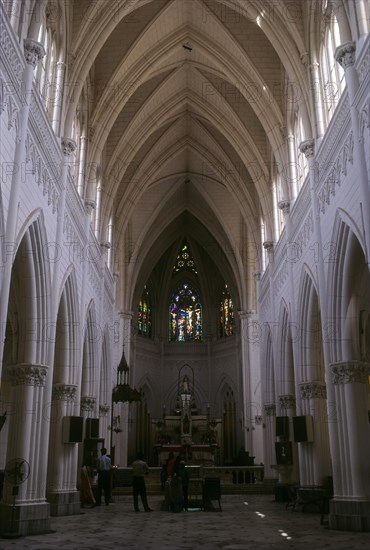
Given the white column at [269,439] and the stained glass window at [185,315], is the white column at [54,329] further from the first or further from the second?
the stained glass window at [185,315]

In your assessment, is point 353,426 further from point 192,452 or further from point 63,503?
point 192,452

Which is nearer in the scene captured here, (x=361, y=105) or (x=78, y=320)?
(x=361, y=105)

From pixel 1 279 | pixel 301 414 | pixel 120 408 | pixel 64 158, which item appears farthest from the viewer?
pixel 120 408

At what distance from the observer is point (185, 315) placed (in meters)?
42.4

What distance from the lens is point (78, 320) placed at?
18.9 metres

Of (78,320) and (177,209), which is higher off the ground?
(177,209)

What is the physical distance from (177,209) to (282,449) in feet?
62.2

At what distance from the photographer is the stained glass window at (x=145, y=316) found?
40.7 meters

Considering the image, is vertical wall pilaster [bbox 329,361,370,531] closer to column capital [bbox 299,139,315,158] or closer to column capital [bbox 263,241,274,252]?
column capital [bbox 299,139,315,158]

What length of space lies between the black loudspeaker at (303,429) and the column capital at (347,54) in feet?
31.6

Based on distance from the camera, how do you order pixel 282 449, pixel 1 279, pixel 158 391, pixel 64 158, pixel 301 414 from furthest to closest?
pixel 158 391 → pixel 282 449 → pixel 301 414 → pixel 64 158 → pixel 1 279

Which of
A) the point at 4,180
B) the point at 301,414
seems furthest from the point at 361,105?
the point at 301,414

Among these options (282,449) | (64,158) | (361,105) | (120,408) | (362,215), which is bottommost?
(282,449)

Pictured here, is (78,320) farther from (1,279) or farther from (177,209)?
(177,209)
